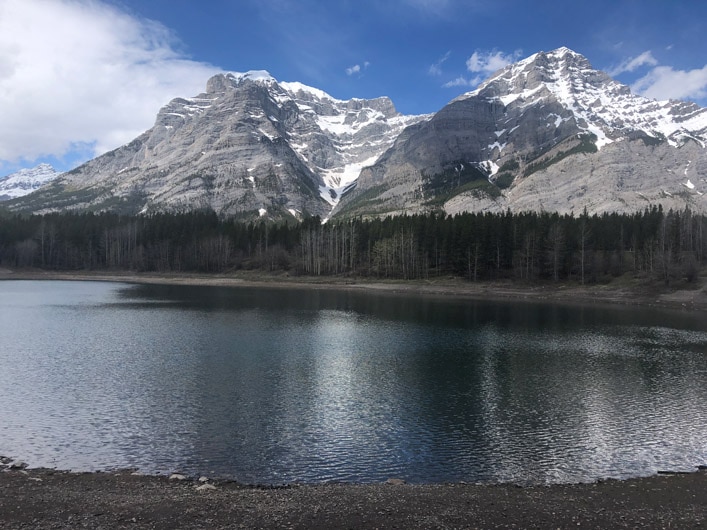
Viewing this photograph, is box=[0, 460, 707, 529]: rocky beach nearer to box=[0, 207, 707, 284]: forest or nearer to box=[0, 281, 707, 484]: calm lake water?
box=[0, 281, 707, 484]: calm lake water

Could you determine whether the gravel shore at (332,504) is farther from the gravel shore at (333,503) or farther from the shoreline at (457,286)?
the shoreline at (457,286)

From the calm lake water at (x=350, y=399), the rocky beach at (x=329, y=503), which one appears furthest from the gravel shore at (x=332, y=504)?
the calm lake water at (x=350, y=399)

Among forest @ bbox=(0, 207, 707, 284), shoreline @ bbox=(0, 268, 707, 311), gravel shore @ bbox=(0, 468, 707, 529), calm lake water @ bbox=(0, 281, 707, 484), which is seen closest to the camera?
gravel shore @ bbox=(0, 468, 707, 529)

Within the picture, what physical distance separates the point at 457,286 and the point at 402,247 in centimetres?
2385

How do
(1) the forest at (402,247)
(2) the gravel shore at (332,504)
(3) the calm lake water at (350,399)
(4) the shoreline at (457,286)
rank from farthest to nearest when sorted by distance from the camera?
(1) the forest at (402,247) < (4) the shoreline at (457,286) < (3) the calm lake water at (350,399) < (2) the gravel shore at (332,504)

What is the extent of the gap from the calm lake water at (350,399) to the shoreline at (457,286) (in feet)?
138

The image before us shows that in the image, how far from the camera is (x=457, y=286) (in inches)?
5177

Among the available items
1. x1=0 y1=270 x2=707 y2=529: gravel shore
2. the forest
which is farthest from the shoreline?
x1=0 y1=270 x2=707 y2=529: gravel shore

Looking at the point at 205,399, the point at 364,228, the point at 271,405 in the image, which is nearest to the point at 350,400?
the point at 271,405

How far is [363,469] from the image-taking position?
72.7ft

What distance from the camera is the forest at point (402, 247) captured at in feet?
431

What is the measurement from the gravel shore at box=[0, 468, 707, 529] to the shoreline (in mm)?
96106

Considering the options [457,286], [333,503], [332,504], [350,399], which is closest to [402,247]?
[457,286]

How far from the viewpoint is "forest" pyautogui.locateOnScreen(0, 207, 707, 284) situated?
431ft
